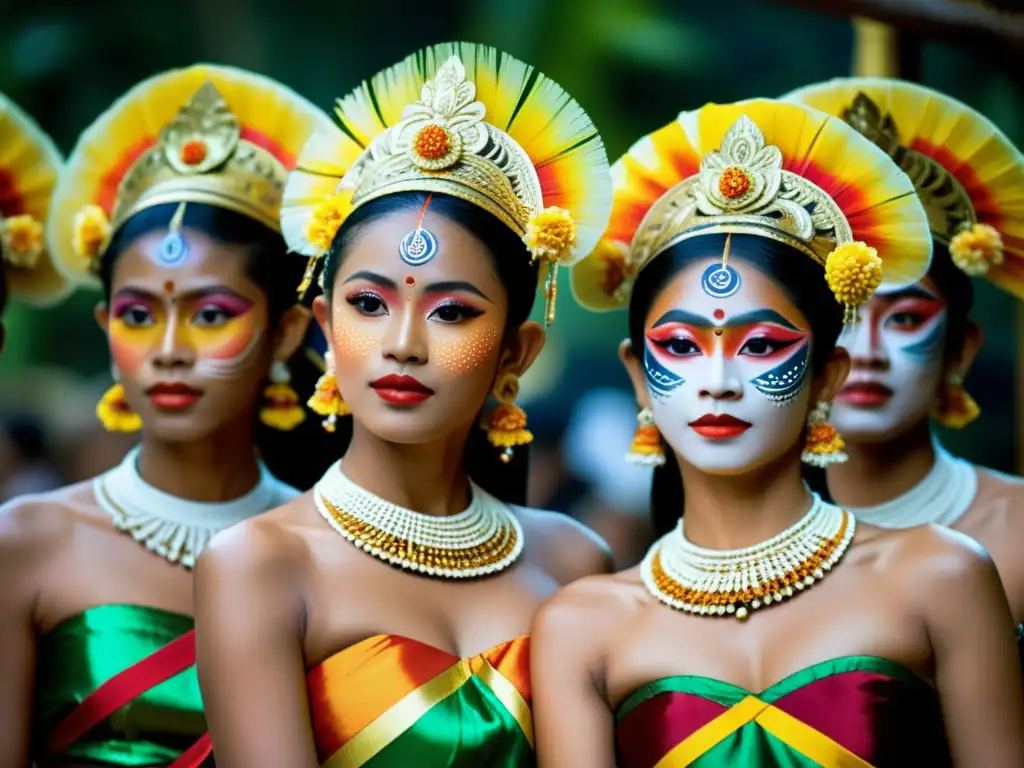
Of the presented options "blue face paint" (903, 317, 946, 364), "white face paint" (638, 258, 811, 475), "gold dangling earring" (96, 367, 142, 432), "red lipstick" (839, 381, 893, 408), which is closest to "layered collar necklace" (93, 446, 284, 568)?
"gold dangling earring" (96, 367, 142, 432)

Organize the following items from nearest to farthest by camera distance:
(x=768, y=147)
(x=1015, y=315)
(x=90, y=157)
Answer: (x=768, y=147)
(x=90, y=157)
(x=1015, y=315)

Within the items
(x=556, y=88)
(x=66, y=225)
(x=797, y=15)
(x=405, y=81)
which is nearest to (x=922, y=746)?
(x=556, y=88)

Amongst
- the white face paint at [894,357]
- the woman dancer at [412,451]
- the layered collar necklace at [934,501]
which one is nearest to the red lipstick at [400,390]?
the woman dancer at [412,451]

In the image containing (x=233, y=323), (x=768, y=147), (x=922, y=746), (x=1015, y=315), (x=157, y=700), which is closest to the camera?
(x=922, y=746)

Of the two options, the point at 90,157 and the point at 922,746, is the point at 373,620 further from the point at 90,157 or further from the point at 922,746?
the point at 90,157

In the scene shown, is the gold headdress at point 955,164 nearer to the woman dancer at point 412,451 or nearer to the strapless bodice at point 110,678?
the woman dancer at point 412,451

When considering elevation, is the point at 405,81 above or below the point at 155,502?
above

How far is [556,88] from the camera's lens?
3.40 meters

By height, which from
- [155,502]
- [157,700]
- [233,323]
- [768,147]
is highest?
[768,147]

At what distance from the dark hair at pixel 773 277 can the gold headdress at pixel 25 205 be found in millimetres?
1872

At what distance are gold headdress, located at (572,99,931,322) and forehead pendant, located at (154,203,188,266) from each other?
1.26 meters

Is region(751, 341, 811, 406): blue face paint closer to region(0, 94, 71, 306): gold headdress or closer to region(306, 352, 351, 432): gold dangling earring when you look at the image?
region(306, 352, 351, 432): gold dangling earring

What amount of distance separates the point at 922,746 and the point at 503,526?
45.2 inches

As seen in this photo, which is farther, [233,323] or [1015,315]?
[1015,315]
